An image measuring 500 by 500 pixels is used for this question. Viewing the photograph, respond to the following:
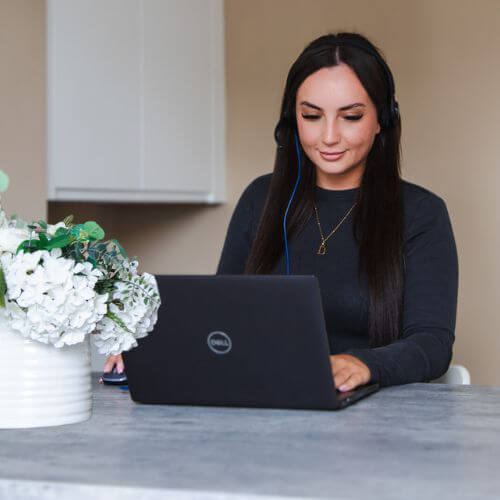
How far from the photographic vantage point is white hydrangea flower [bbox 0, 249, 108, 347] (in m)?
1.32

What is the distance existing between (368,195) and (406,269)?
0.24 meters

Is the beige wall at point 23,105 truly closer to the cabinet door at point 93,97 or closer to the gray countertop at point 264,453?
the cabinet door at point 93,97

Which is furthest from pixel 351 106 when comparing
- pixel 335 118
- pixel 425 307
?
pixel 425 307

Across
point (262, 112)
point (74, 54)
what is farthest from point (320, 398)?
point (262, 112)

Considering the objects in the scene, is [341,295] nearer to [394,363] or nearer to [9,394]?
[394,363]

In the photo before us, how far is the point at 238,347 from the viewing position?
1535mm

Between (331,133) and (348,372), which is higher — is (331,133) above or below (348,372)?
above

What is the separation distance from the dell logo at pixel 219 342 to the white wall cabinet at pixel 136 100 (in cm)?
159

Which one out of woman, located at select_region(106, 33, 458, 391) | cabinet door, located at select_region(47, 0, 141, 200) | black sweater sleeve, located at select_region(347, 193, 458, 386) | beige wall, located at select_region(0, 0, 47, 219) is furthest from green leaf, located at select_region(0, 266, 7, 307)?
cabinet door, located at select_region(47, 0, 141, 200)

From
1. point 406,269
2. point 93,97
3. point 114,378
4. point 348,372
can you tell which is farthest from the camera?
point 93,97

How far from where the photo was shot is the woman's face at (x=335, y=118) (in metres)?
2.24

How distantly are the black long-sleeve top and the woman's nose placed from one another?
0.63 ft

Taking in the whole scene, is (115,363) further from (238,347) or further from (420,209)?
(420,209)

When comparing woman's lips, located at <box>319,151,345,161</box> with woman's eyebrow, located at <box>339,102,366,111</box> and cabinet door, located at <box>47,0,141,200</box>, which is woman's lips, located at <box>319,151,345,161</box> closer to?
woman's eyebrow, located at <box>339,102,366,111</box>
